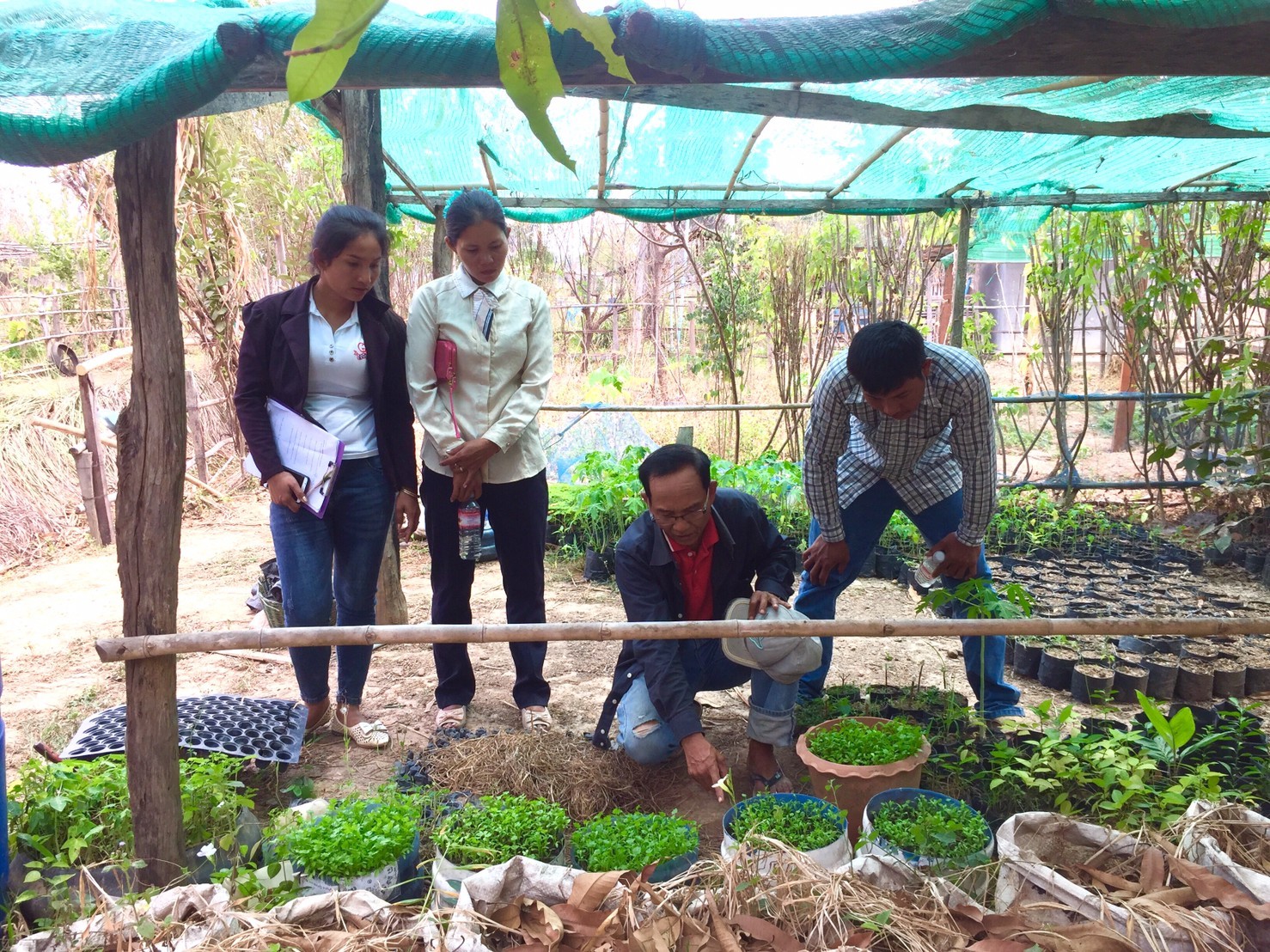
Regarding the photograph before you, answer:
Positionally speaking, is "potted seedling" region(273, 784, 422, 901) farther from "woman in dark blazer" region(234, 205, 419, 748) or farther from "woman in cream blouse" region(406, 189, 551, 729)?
"woman in cream blouse" region(406, 189, 551, 729)

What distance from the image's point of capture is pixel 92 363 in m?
6.04

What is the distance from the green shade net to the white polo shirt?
81cm

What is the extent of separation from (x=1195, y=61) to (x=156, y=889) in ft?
10.1

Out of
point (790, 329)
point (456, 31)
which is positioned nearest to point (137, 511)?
point (456, 31)

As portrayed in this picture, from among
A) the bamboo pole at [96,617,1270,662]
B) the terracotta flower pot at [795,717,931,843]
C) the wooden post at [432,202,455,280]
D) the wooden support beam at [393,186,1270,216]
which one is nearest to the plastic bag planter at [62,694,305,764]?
the bamboo pole at [96,617,1270,662]

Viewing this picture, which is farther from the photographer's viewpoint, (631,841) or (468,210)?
(468,210)

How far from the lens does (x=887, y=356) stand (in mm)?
2576

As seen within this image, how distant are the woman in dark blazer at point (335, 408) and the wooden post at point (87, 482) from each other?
12.9 ft

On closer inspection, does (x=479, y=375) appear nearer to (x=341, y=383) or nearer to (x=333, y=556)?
(x=341, y=383)

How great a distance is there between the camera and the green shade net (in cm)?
191

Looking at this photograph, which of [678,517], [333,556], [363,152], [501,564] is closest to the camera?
[678,517]

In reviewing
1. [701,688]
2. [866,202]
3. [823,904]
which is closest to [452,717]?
[701,688]

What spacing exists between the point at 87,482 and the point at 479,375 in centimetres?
448

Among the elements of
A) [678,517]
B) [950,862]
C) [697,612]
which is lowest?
[950,862]
